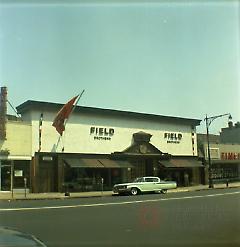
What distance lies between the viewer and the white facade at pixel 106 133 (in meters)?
39.1

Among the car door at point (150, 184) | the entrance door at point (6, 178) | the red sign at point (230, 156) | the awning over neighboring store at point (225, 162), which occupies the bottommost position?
the car door at point (150, 184)

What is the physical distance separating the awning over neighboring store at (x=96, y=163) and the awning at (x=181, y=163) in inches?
198

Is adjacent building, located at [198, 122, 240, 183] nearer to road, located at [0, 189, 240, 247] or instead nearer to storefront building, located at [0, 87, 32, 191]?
storefront building, located at [0, 87, 32, 191]

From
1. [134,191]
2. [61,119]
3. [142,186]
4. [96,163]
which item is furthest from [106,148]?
[134,191]

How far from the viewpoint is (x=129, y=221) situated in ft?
49.9

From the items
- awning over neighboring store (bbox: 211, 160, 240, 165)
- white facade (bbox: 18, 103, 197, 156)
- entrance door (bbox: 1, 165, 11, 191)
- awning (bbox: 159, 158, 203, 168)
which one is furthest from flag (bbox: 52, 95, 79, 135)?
awning over neighboring store (bbox: 211, 160, 240, 165)

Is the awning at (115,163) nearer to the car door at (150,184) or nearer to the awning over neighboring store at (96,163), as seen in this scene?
the awning over neighboring store at (96,163)

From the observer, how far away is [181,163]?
48.9m

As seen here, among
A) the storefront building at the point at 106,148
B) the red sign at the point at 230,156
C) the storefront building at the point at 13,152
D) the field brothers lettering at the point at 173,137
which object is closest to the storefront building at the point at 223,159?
the red sign at the point at 230,156

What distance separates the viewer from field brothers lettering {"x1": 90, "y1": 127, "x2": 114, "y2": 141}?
139 ft

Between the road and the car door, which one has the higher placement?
the car door

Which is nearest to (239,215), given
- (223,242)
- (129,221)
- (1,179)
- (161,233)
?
(129,221)

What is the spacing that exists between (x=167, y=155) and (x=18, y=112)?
1570 centimetres

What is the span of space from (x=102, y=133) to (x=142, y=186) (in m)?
8.12
